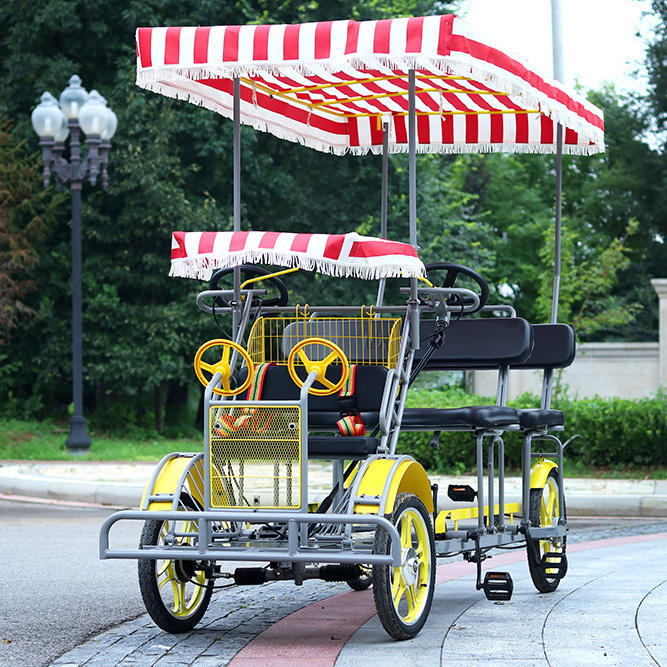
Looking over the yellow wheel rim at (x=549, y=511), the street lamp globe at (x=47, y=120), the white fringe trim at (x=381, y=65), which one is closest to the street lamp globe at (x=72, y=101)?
the street lamp globe at (x=47, y=120)

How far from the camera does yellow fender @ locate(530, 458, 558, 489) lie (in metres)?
8.21

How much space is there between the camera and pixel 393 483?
6.20 metres

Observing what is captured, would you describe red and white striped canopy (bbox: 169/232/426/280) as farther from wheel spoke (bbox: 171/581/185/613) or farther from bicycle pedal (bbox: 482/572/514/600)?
bicycle pedal (bbox: 482/572/514/600)

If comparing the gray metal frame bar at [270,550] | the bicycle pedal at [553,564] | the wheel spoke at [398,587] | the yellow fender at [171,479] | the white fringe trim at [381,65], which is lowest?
the bicycle pedal at [553,564]

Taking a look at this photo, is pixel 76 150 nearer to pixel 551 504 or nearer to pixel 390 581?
pixel 551 504

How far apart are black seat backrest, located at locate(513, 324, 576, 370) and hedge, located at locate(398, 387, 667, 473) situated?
22.7 ft

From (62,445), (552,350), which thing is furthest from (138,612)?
(62,445)

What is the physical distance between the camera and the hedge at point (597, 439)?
51.6ft

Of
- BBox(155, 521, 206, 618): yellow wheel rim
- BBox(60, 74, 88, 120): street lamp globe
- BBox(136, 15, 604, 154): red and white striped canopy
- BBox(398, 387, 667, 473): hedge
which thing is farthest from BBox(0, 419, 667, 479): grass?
BBox(155, 521, 206, 618): yellow wheel rim

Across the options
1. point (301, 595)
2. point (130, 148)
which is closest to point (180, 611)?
point (301, 595)

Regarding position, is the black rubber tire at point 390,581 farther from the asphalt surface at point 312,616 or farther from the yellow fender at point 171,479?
the yellow fender at point 171,479

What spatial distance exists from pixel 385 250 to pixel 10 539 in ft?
19.6

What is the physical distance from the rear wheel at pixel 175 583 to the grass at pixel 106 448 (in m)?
8.95

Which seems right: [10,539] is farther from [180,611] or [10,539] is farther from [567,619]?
[567,619]
